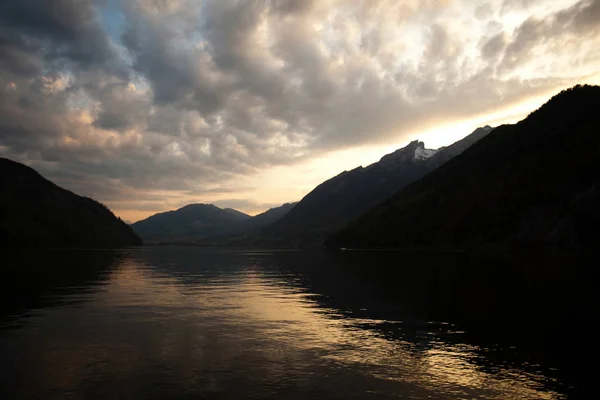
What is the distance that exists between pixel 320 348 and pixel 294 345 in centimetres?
203

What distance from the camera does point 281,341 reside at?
107 ft

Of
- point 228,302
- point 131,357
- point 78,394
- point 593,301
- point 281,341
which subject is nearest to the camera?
point 78,394

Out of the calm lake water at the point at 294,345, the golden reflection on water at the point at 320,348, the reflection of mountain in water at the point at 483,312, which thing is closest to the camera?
the calm lake water at the point at 294,345

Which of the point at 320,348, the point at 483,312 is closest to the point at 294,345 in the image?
the point at 320,348

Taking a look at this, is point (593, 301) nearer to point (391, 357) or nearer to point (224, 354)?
point (391, 357)

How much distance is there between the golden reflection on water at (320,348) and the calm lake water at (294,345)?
0.37 ft

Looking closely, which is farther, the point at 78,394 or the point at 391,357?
the point at 391,357

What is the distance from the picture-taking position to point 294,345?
31.2 meters

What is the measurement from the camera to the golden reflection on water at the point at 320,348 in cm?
2295

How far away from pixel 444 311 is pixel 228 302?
24913 millimetres

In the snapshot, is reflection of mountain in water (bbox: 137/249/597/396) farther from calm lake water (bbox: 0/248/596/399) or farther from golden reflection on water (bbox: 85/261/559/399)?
golden reflection on water (bbox: 85/261/559/399)

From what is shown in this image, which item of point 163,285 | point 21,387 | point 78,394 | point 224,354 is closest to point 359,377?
point 224,354

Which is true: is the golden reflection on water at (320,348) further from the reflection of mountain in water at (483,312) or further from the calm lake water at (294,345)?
the reflection of mountain in water at (483,312)

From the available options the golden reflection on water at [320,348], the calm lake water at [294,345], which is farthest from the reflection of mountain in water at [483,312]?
the golden reflection on water at [320,348]
